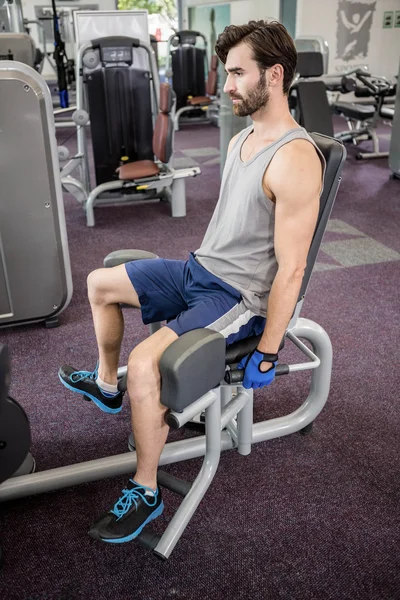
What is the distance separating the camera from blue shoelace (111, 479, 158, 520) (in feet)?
4.18

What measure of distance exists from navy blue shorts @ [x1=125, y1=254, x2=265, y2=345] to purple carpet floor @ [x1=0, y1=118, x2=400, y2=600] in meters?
0.47

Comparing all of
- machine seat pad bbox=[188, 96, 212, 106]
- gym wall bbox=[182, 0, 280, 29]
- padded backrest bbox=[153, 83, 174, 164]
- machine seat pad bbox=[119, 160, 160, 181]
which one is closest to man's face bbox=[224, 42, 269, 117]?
padded backrest bbox=[153, 83, 174, 164]

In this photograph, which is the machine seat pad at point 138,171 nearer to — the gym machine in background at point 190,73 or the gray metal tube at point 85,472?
the gray metal tube at point 85,472

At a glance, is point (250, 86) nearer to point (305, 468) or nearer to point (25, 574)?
point (305, 468)

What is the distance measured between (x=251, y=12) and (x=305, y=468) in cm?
756

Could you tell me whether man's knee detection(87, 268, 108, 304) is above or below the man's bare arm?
below

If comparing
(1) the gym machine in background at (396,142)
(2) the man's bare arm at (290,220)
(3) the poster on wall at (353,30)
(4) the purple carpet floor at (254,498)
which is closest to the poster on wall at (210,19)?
(3) the poster on wall at (353,30)

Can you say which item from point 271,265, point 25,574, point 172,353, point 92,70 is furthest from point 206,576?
point 92,70

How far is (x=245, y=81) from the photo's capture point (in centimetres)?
131

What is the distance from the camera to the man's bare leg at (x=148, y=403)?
123cm

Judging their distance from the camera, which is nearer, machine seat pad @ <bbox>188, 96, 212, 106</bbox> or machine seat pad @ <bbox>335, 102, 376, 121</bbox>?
machine seat pad @ <bbox>335, 102, 376, 121</bbox>

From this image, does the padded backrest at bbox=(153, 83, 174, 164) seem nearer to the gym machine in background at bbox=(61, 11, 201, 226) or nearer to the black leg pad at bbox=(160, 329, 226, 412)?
the gym machine in background at bbox=(61, 11, 201, 226)

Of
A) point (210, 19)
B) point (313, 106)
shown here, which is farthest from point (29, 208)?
point (210, 19)

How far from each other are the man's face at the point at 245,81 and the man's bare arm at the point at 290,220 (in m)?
0.14
